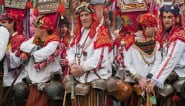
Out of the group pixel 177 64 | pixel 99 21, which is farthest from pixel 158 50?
pixel 99 21

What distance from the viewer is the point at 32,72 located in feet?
26.5

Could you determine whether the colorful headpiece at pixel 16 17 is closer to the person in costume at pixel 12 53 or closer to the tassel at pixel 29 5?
the person in costume at pixel 12 53

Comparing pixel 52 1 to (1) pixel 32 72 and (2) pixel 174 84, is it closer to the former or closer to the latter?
(1) pixel 32 72

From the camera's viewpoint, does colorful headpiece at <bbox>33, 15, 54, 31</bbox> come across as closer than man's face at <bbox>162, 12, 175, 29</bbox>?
No

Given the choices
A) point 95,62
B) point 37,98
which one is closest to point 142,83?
point 95,62

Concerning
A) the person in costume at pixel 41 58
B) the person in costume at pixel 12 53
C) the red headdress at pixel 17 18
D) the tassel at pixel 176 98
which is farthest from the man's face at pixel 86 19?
the tassel at pixel 176 98

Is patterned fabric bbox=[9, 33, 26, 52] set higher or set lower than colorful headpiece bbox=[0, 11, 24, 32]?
lower

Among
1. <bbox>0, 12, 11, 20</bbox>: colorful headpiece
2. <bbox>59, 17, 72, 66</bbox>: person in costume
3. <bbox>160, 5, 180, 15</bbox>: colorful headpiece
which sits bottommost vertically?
<bbox>59, 17, 72, 66</bbox>: person in costume

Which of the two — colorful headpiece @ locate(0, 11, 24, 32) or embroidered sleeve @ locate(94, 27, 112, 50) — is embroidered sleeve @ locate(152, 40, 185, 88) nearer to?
embroidered sleeve @ locate(94, 27, 112, 50)

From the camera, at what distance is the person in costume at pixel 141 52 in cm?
762

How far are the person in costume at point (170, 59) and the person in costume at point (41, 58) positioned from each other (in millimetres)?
1522

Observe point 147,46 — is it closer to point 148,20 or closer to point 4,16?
point 148,20

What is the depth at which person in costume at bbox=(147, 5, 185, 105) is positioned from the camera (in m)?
7.12

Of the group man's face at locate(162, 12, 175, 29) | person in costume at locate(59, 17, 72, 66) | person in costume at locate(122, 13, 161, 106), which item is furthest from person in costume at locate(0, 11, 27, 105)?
man's face at locate(162, 12, 175, 29)
